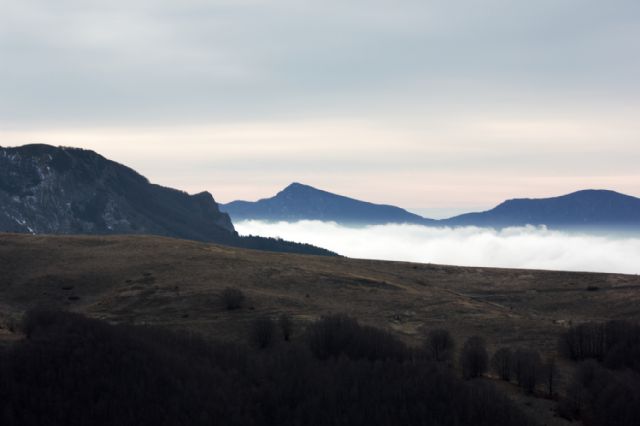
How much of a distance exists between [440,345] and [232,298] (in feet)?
88.0

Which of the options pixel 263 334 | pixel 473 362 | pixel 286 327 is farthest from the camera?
pixel 286 327

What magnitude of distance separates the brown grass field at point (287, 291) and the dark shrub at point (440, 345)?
3.79 m

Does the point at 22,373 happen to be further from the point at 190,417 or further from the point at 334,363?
the point at 334,363

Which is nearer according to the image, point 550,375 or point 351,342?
point 550,375

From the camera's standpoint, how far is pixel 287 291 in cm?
9994

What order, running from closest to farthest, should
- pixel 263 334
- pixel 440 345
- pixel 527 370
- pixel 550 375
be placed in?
pixel 527 370 < pixel 550 375 < pixel 440 345 < pixel 263 334

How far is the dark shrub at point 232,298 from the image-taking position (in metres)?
86.8

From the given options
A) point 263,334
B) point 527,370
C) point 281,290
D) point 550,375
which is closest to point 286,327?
point 263,334

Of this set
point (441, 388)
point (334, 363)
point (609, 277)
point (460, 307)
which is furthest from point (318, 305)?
point (609, 277)

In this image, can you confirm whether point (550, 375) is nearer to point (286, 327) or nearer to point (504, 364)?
point (504, 364)

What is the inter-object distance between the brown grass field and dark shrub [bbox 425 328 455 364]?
12.4ft

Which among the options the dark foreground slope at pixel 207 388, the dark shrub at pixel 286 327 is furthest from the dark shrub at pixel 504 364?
the dark shrub at pixel 286 327

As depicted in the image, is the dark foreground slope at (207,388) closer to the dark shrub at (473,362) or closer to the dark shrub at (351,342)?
the dark shrub at (351,342)

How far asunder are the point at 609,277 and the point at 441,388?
82.5 metres
